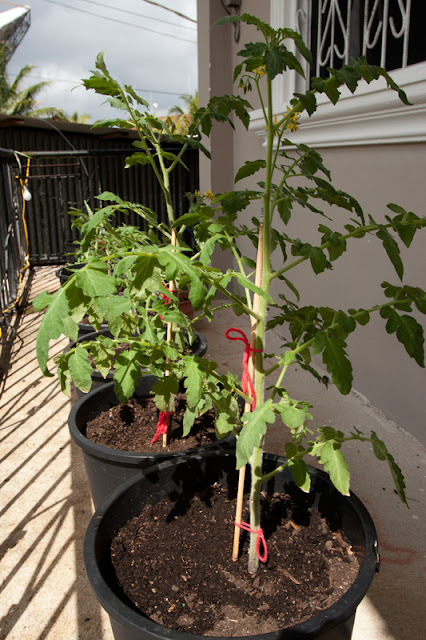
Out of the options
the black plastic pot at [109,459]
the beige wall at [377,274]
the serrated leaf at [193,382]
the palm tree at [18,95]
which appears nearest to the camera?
the serrated leaf at [193,382]

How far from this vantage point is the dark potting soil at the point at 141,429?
202 cm

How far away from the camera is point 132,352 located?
140 cm

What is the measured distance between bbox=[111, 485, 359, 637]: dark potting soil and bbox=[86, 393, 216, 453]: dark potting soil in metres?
0.37

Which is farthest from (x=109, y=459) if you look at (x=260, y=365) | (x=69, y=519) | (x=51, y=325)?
(x=51, y=325)

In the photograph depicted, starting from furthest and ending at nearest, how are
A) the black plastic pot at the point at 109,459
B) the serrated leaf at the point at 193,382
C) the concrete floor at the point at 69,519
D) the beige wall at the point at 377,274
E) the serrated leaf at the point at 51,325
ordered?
the beige wall at the point at 377,274
the black plastic pot at the point at 109,459
the concrete floor at the point at 69,519
the serrated leaf at the point at 193,382
the serrated leaf at the point at 51,325

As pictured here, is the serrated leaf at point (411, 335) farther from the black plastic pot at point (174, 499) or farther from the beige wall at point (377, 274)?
the beige wall at point (377, 274)

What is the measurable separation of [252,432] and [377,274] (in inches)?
77.8

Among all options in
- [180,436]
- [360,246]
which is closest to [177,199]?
[360,246]

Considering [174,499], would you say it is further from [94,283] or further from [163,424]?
[94,283]

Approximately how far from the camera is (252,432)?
1.05 metres

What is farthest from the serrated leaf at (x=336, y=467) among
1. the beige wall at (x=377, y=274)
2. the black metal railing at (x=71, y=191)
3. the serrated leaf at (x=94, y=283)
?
the black metal railing at (x=71, y=191)

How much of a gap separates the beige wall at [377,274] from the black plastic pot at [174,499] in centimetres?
114

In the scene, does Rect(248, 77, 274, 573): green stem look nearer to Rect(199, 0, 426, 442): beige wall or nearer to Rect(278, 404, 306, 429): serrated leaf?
Rect(278, 404, 306, 429): serrated leaf

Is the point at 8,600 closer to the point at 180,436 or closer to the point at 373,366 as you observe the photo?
the point at 180,436
